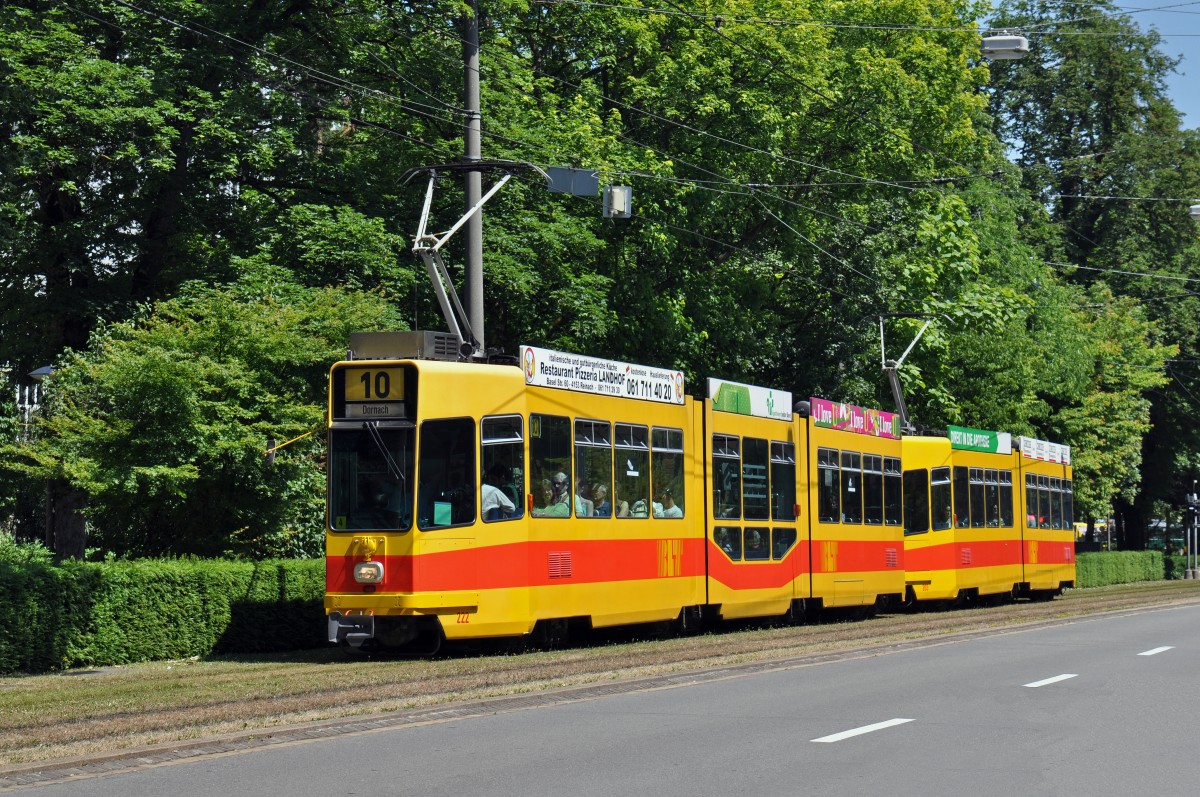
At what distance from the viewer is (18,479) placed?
102 ft

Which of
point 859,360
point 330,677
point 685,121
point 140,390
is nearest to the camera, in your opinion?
point 330,677

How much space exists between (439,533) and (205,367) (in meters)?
4.81

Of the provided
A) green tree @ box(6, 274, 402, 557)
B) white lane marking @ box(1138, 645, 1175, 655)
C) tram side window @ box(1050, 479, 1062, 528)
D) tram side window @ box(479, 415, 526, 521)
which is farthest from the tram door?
tram side window @ box(1050, 479, 1062, 528)

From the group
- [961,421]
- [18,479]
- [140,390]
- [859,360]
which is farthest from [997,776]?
[961,421]

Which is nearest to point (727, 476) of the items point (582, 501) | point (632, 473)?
point (632, 473)

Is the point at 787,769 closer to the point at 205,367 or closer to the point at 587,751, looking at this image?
the point at 587,751

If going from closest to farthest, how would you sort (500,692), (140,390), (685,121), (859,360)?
(500,692)
(140,390)
(685,121)
(859,360)

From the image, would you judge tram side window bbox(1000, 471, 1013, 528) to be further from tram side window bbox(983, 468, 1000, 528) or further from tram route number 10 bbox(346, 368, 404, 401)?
tram route number 10 bbox(346, 368, 404, 401)

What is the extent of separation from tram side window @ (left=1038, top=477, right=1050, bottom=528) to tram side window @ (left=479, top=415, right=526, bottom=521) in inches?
872

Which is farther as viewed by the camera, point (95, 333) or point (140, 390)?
point (95, 333)

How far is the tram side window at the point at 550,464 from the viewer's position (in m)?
18.6

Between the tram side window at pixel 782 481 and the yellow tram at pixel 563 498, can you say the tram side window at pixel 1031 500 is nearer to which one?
the yellow tram at pixel 563 498

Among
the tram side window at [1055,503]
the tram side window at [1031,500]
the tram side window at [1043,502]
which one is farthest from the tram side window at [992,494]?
the tram side window at [1055,503]

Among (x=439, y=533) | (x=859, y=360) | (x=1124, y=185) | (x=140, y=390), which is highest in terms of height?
(x=1124, y=185)
